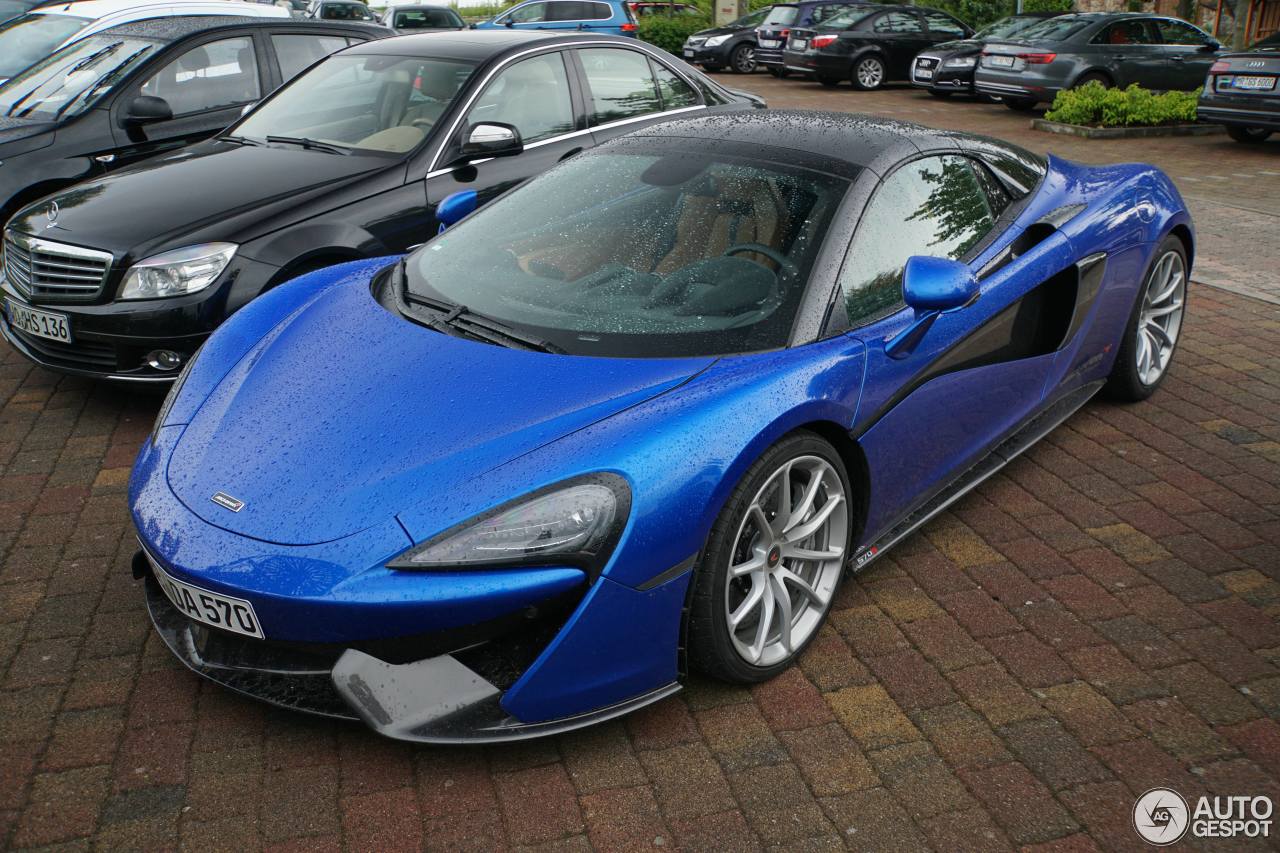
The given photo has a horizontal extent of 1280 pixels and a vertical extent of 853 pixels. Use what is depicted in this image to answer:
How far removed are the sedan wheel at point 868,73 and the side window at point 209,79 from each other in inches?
565

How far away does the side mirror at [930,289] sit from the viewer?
3184 mm

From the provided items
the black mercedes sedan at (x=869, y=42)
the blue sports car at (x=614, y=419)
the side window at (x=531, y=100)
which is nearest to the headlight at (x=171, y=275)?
the blue sports car at (x=614, y=419)

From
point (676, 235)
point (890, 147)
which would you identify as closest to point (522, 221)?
point (676, 235)

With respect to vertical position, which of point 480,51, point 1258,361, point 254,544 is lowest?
point 1258,361

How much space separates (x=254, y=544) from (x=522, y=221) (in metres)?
1.64

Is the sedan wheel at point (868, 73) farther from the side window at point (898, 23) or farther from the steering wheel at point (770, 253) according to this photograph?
the steering wheel at point (770, 253)

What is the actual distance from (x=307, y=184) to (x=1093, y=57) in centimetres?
1299

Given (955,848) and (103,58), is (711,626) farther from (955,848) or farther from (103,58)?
(103,58)

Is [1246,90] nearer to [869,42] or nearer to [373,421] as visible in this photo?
[869,42]

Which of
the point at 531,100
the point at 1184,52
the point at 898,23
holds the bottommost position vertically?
the point at 1184,52

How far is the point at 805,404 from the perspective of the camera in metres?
2.94

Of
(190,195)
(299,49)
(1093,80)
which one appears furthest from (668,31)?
(190,195)

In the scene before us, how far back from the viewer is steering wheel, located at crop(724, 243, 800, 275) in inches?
129

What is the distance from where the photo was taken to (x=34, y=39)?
356 inches
